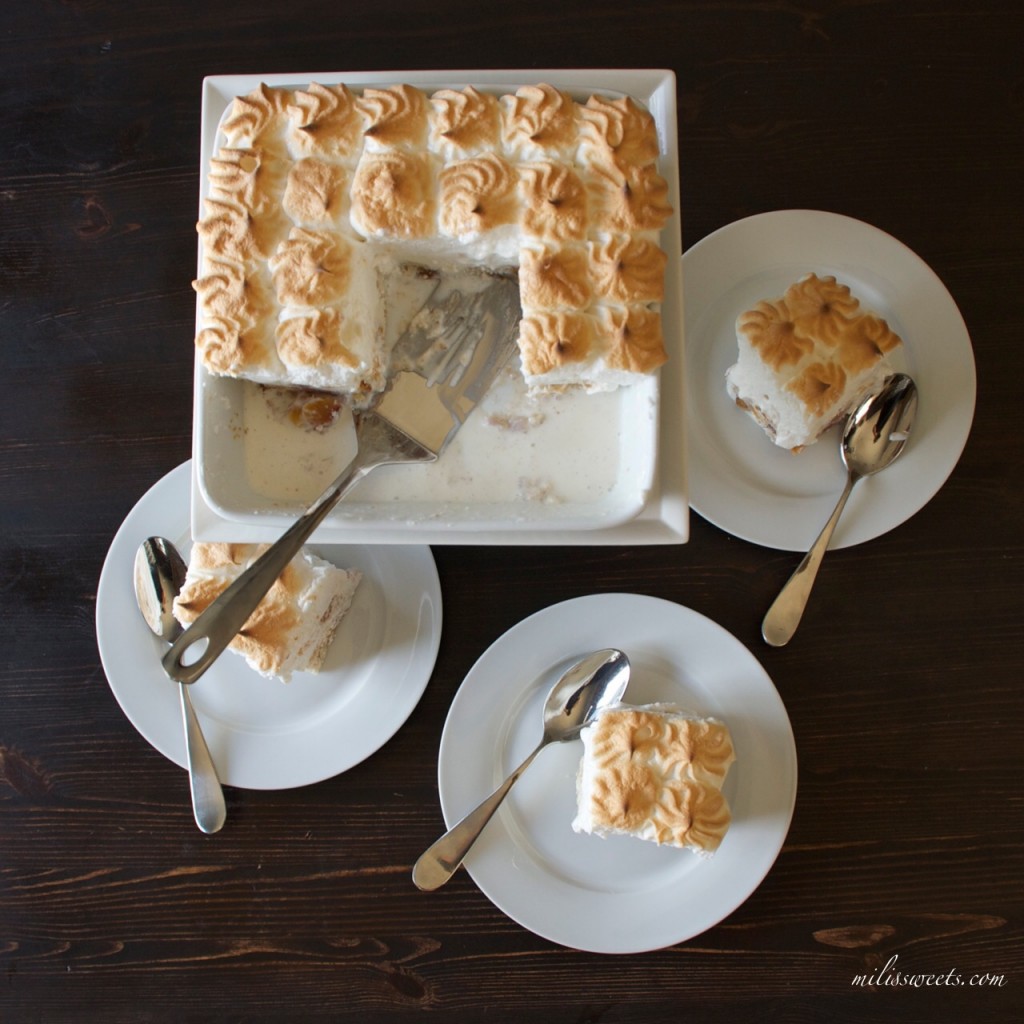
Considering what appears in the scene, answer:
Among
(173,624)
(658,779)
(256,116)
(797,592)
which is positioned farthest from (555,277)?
(173,624)

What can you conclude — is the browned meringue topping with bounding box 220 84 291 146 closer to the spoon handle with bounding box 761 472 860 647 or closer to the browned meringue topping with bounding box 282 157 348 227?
the browned meringue topping with bounding box 282 157 348 227

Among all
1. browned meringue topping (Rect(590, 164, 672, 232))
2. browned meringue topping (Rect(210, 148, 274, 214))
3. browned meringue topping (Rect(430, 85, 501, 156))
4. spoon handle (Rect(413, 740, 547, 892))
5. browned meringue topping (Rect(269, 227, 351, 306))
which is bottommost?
spoon handle (Rect(413, 740, 547, 892))

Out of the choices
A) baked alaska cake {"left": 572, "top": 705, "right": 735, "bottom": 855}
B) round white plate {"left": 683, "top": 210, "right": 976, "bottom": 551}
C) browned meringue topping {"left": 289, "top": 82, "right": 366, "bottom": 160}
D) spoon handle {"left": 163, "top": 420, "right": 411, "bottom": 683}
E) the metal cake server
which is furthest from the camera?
round white plate {"left": 683, "top": 210, "right": 976, "bottom": 551}

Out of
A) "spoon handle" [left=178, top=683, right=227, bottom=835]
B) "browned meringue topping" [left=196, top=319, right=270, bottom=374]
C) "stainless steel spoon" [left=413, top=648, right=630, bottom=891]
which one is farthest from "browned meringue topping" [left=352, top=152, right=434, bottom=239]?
"spoon handle" [left=178, top=683, right=227, bottom=835]

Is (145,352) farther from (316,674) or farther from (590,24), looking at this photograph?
(590,24)

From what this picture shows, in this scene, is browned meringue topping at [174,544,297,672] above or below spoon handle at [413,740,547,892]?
above

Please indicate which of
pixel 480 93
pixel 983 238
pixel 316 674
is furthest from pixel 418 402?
pixel 983 238

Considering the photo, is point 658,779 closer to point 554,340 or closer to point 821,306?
point 554,340
